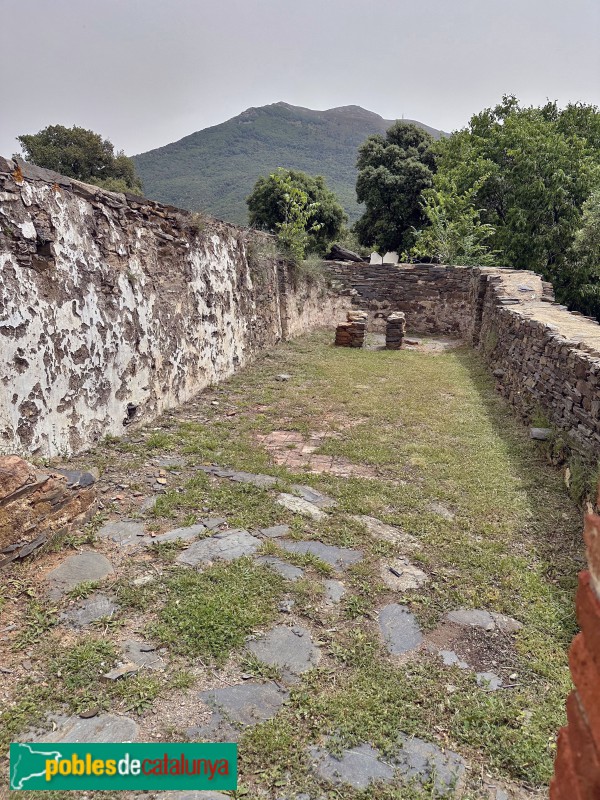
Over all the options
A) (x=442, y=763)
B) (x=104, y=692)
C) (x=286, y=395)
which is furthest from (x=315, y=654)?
(x=286, y=395)

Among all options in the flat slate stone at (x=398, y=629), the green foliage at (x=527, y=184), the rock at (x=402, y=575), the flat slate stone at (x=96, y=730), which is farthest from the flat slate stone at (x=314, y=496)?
the green foliage at (x=527, y=184)

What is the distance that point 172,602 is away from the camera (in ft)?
8.32

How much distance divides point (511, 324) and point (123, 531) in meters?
6.72

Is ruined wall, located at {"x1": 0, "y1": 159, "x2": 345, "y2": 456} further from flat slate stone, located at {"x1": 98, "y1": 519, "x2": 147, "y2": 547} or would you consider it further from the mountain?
the mountain

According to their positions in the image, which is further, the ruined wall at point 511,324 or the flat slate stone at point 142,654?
the ruined wall at point 511,324

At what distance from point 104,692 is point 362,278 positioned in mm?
12975

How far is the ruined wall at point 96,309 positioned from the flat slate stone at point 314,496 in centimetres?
187

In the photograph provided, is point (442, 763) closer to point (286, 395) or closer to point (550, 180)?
Result: point (286, 395)

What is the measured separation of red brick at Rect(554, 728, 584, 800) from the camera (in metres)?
0.86

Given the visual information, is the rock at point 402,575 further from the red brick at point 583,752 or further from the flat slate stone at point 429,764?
the red brick at point 583,752

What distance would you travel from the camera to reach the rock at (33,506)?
2678 millimetres

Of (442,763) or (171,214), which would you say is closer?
(442,763)

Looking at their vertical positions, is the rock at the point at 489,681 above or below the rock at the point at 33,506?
below

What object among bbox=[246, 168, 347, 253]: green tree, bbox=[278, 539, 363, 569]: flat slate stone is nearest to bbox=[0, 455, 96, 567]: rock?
bbox=[278, 539, 363, 569]: flat slate stone
